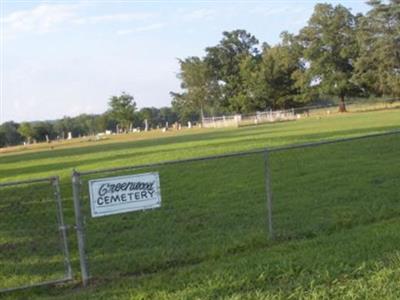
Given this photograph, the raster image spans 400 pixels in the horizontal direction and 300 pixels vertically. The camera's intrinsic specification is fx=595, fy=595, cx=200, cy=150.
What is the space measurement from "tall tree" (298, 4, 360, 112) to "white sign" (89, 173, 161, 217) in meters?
86.4

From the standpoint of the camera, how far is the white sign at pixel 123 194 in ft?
22.1

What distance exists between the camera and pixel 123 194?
693cm

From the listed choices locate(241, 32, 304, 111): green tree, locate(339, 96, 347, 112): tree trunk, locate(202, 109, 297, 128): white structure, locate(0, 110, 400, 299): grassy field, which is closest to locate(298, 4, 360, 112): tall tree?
locate(339, 96, 347, 112): tree trunk

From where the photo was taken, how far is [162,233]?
9.12 meters

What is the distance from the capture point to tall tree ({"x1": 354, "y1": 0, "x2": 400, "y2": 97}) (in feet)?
276

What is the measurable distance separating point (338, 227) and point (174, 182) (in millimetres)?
7134

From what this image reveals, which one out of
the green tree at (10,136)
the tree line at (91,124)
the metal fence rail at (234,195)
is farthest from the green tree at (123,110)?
the metal fence rail at (234,195)

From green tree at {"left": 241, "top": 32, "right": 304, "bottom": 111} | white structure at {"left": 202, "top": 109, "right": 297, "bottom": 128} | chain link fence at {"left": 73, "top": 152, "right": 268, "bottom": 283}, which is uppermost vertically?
green tree at {"left": 241, "top": 32, "right": 304, "bottom": 111}

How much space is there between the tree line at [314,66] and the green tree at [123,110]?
1330cm

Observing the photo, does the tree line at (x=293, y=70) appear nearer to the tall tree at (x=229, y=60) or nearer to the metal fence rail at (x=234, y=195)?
the tall tree at (x=229, y=60)

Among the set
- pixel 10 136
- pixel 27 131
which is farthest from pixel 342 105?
pixel 10 136

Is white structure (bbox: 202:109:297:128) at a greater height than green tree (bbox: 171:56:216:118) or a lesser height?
lesser

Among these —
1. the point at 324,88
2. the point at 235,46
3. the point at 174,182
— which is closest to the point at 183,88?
the point at 235,46

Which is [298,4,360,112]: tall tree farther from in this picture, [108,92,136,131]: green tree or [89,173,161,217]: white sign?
[89,173,161,217]: white sign
